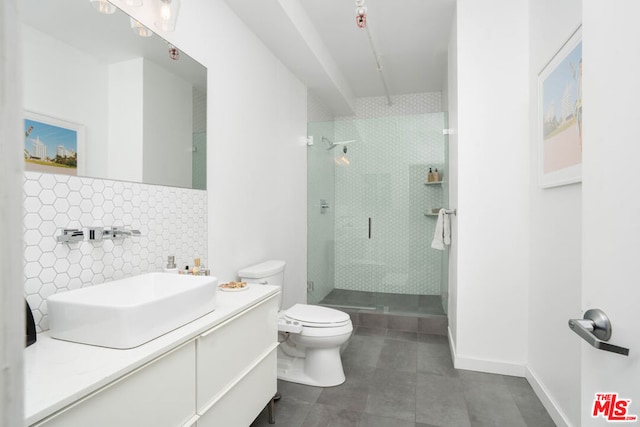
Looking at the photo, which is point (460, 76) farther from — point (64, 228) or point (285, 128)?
point (64, 228)

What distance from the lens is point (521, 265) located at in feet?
7.61

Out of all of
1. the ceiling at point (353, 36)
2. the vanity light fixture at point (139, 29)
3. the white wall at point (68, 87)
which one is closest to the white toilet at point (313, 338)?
the white wall at point (68, 87)

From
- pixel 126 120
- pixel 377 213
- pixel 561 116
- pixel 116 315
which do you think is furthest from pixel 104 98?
pixel 377 213

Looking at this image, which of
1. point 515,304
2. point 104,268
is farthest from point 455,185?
point 104,268

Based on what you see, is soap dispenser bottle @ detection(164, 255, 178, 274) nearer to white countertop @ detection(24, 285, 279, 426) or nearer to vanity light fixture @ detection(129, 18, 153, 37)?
white countertop @ detection(24, 285, 279, 426)

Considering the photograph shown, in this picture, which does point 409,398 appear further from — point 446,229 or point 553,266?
point 446,229

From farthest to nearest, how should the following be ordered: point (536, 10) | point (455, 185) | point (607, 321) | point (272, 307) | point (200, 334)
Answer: point (455, 185)
point (536, 10)
point (272, 307)
point (200, 334)
point (607, 321)

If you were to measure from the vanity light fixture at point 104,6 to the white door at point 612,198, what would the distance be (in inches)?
64.5

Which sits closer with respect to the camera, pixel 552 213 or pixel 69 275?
pixel 69 275

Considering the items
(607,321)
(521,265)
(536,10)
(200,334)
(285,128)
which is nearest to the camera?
(607,321)

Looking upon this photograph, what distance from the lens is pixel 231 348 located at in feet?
4.60

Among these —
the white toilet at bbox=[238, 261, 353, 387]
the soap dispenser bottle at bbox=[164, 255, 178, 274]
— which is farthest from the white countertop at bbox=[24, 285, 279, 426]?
the white toilet at bbox=[238, 261, 353, 387]

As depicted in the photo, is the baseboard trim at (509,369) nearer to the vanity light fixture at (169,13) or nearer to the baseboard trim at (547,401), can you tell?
the baseboard trim at (547,401)

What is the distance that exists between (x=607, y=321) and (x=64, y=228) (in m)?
1.60
